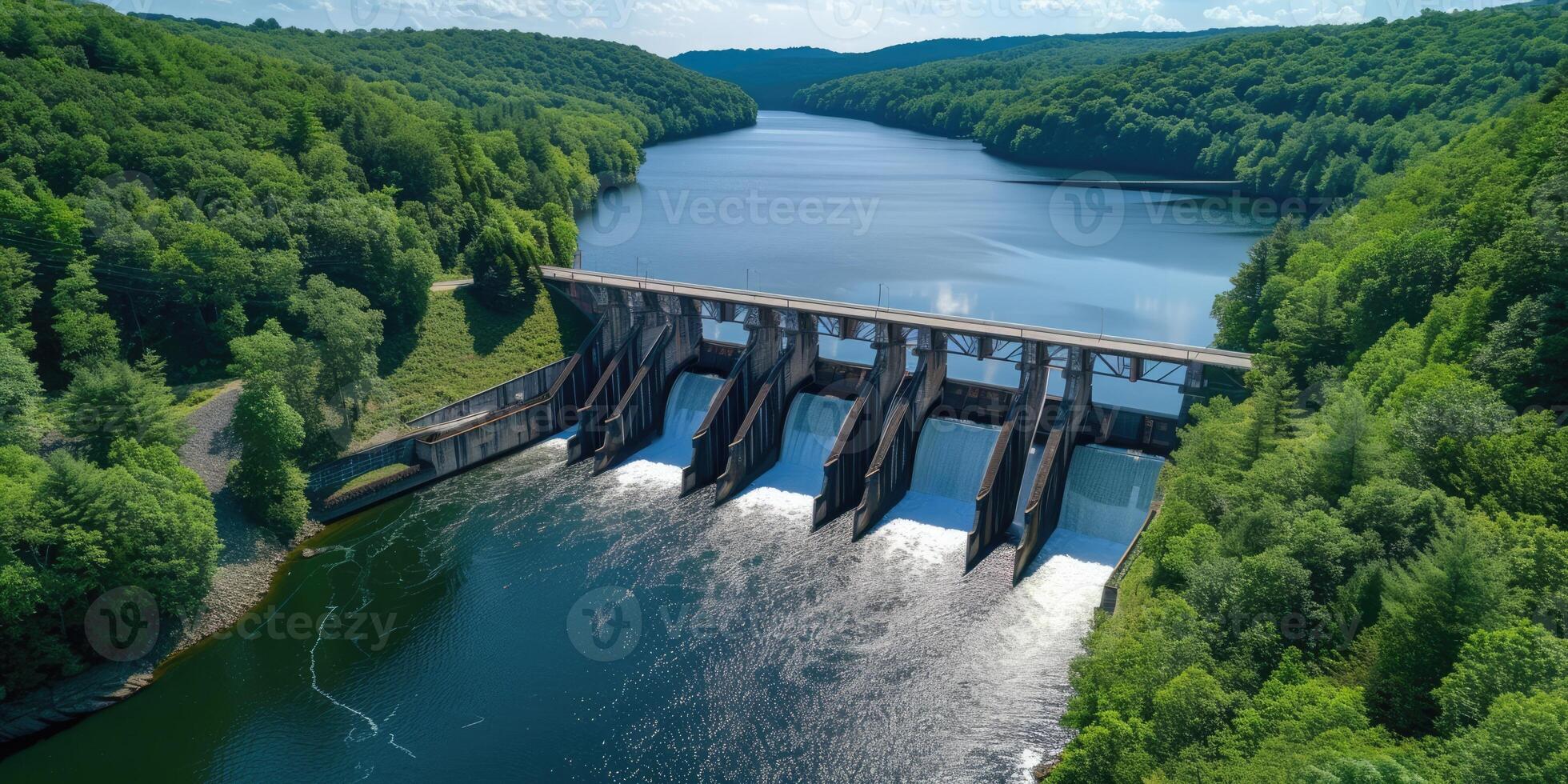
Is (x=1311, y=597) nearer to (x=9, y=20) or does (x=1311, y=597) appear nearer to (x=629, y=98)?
(x=9, y=20)

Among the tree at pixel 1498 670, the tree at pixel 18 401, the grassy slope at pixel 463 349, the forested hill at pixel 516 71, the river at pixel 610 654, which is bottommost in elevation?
the river at pixel 610 654

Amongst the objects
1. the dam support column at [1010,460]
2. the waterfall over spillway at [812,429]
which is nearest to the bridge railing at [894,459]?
the waterfall over spillway at [812,429]

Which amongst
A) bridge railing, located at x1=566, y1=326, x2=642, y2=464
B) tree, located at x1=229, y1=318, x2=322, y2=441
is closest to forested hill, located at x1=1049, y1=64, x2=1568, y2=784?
bridge railing, located at x1=566, y1=326, x2=642, y2=464

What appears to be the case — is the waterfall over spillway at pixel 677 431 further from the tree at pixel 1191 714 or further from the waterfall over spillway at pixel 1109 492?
the tree at pixel 1191 714

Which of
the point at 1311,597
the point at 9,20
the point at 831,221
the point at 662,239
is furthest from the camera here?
the point at 831,221

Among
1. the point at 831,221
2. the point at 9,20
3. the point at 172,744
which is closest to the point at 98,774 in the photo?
the point at 172,744

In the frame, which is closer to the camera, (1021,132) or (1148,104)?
(1148,104)
